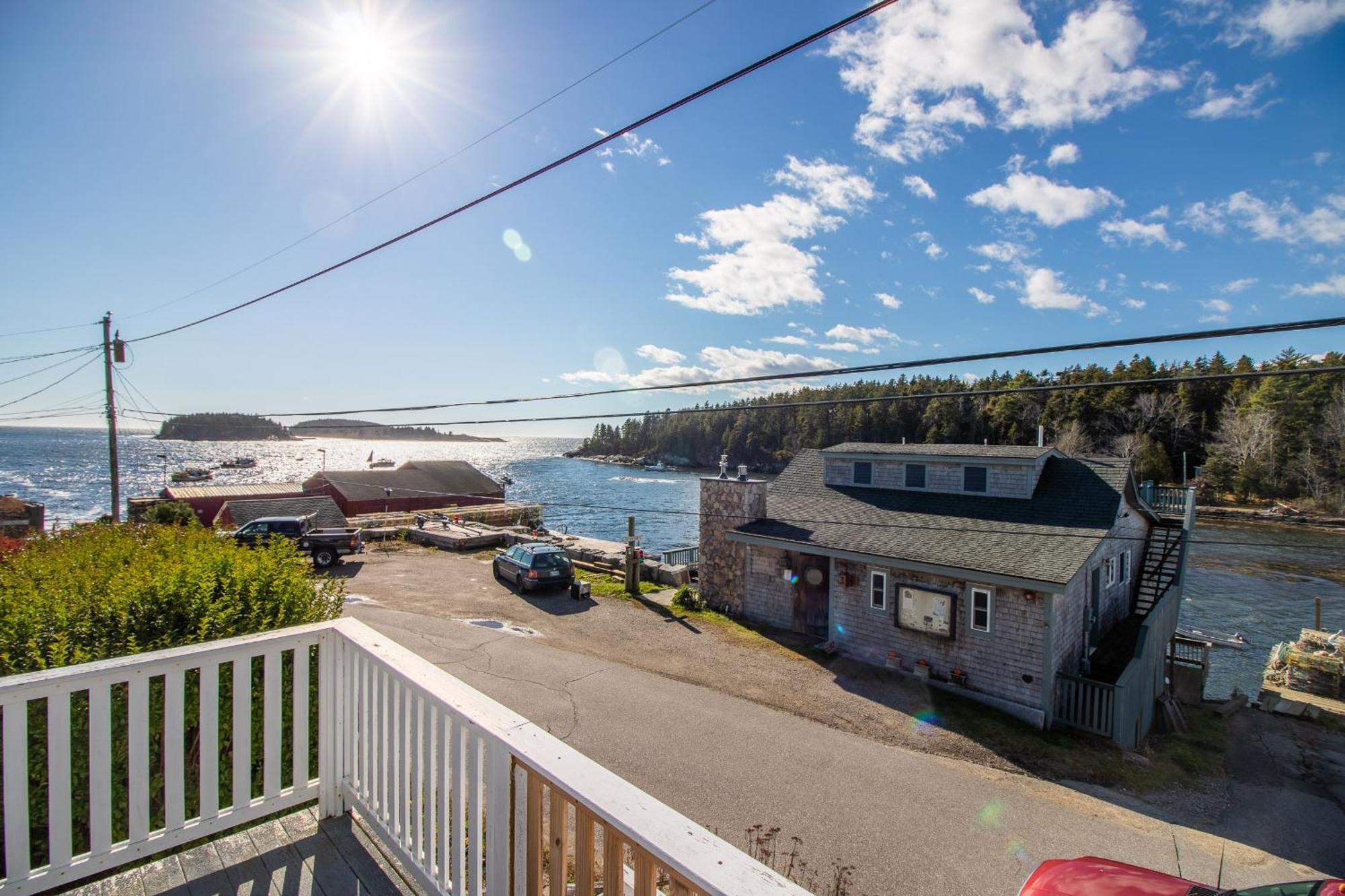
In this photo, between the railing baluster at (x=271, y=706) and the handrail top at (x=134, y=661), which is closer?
the handrail top at (x=134, y=661)

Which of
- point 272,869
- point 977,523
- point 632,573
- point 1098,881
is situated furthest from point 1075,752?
point 272,869

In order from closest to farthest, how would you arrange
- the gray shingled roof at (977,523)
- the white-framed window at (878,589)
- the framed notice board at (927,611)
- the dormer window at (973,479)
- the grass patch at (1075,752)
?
the grass patch at (1075,752), the gray shingled roof at (977,523), the framed notice board at (927,611), the white-framed window at (878,589), the dormer window at (973,479)

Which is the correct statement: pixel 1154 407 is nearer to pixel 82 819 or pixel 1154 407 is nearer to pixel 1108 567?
pixel 1108 567

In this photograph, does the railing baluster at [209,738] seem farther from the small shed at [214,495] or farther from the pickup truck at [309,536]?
the small shed at [214,495]

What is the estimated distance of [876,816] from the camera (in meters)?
7.57

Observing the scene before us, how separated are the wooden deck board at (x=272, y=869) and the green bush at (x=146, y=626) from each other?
51 cm

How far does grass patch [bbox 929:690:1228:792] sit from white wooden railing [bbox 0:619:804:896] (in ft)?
34.6

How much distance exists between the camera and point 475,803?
246cm

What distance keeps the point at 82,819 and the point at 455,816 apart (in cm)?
289

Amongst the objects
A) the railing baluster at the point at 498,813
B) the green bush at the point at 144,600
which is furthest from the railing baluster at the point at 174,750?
the railing baluster at the point at 498,813

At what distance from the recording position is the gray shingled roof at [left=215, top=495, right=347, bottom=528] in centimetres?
2434

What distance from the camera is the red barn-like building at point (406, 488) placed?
35.4 meters

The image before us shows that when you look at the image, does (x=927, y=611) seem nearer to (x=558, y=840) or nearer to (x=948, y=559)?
(x=948, y=559)

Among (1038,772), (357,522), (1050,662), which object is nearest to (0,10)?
(1038,772)
